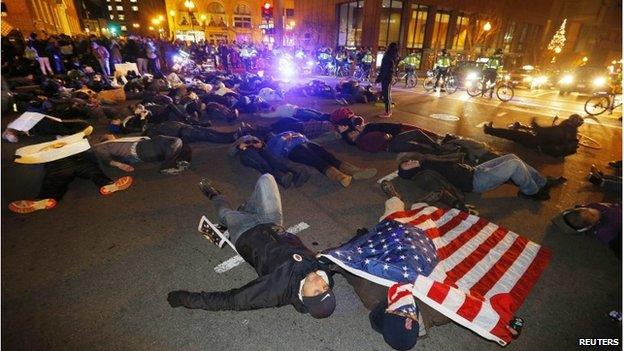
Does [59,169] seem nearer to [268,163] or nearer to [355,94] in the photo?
[268,163]

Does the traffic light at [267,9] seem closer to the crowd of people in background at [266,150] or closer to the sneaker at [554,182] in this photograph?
the crowd of people in background at [266,150]

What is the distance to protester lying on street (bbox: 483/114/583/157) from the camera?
616 centimetres

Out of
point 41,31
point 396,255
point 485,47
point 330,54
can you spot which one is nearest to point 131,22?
point 41,31

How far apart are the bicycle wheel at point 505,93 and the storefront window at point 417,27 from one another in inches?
428

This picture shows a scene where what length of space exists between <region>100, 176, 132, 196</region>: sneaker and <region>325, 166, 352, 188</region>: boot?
3236mm

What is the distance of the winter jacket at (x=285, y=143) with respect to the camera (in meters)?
5.46

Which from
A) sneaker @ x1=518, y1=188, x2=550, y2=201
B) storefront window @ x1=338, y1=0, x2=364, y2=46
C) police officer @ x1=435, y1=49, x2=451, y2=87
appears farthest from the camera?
storefront window @ x1=338, y1=0, x2=364, y2=46

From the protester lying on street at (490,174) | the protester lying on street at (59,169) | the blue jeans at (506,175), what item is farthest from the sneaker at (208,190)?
the blue jeans at (506,175)

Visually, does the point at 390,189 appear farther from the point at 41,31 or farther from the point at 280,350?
the point at 41,31

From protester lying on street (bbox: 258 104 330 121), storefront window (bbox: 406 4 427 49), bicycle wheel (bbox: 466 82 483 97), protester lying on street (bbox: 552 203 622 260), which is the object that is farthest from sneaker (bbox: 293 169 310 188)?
storefront window (bbox: 406 4 427 49)

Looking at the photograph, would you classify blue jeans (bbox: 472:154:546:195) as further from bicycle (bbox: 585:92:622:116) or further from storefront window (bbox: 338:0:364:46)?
storefront window (bbox: 338:0:364:46)

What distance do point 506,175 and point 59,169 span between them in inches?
261

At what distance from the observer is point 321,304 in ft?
7.89

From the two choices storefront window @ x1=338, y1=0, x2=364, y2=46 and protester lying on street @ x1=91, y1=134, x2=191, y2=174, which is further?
storefront window @ x1=338, y1=0, x2=364, y2=46
